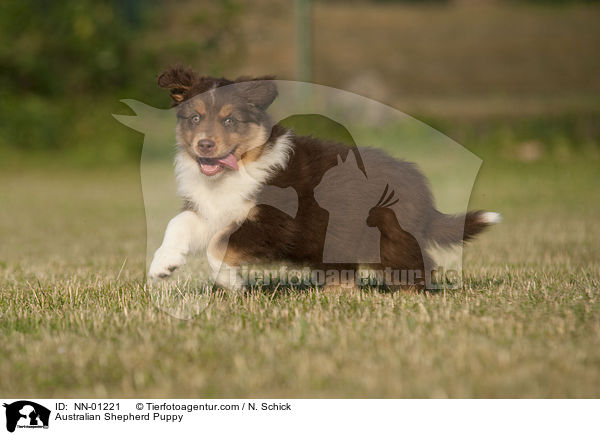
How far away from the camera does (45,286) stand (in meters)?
4.25

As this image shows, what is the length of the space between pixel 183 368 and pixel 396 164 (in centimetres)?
190

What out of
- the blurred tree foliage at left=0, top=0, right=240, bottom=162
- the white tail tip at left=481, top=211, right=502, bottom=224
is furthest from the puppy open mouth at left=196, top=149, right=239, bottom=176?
the blurred tree foliage at left=0, top=0, right=240, bottom=162

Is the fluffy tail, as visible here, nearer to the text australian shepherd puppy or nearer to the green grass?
the text australian shepherd puppy

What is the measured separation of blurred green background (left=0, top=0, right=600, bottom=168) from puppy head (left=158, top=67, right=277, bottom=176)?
446 inches

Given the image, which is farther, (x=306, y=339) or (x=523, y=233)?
(x=523, y=233)

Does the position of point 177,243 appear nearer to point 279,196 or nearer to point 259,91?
point 279,196

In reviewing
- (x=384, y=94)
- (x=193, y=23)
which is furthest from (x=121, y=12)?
(x=384, y=94)

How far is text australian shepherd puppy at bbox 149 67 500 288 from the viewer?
143 inches

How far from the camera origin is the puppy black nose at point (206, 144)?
3639mm
